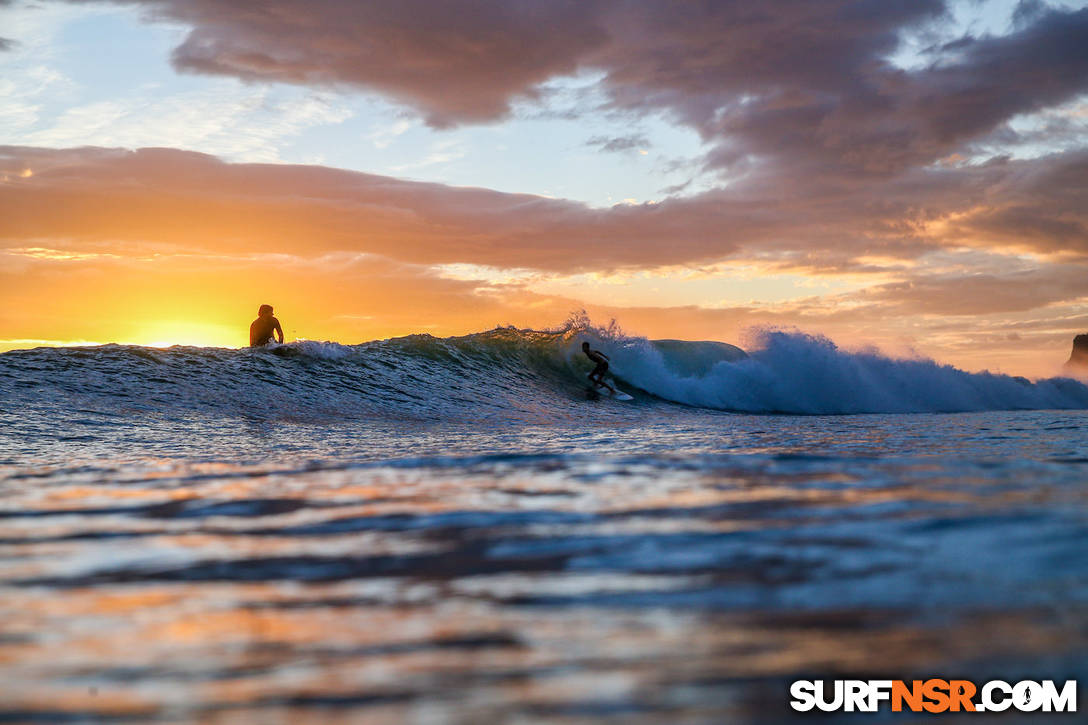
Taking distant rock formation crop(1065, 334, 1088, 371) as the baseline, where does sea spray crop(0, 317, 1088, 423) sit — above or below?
below

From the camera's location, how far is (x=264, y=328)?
1783 centimetres

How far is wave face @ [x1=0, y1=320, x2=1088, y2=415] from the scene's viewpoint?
1244 cm

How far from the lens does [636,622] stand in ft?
6.54

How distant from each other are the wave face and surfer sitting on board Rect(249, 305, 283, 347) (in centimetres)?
85

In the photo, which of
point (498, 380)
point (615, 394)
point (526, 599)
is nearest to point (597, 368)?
point (615, 394)

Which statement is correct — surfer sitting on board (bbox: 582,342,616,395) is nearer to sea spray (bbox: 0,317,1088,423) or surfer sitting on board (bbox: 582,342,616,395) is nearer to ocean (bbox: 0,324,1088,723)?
sea spray (bbox: 0,317,1088,423)

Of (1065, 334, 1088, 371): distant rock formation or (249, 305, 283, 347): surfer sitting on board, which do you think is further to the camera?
(1065, 334, 1088, 371): distant rock formation

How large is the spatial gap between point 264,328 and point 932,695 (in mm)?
17851

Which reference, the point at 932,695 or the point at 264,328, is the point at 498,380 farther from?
the point at 932,695

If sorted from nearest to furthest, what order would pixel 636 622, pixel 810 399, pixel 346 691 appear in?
pixel 346 691
pixel 636 622
pixel 810 399

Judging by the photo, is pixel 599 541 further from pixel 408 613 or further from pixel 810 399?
pixel 810 399

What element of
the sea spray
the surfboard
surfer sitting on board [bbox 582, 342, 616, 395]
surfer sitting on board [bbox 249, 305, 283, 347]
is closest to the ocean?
the sea spray

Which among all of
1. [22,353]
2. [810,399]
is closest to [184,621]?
[22,353]

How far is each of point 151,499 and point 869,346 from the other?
84.8 feet
